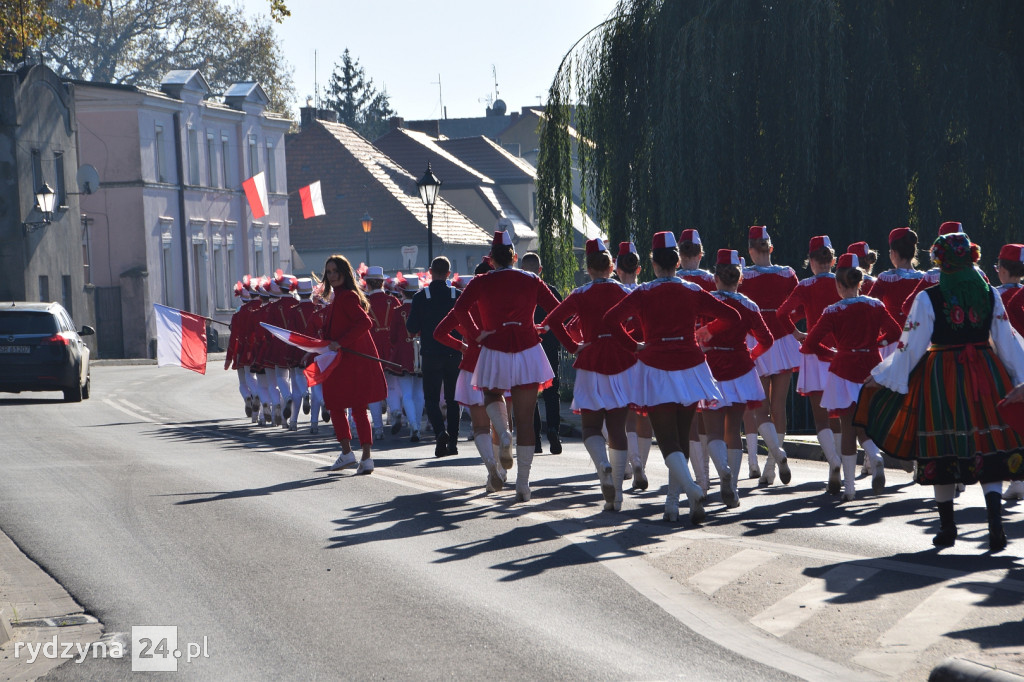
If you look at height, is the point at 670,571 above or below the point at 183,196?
below

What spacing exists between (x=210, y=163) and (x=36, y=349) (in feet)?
111

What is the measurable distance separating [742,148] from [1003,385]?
11.7 meters

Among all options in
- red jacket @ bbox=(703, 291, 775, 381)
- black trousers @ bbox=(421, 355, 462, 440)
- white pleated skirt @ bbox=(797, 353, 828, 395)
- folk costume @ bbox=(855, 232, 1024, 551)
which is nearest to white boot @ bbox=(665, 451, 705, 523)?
red jacket @ bbox=(703, 291, 775, 381)

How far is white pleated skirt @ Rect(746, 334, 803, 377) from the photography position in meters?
12.8

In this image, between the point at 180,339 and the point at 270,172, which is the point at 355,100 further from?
the point at 180,339

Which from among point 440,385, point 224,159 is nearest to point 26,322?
point 440,385

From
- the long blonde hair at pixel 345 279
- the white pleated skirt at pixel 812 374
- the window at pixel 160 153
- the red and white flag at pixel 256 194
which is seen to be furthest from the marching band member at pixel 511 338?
the red and white flag at pixel 256 194

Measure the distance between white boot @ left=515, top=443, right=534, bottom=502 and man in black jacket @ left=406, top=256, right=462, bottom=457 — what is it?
414 cm

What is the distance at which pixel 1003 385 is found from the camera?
8820 millimetres

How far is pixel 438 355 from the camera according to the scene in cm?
1619

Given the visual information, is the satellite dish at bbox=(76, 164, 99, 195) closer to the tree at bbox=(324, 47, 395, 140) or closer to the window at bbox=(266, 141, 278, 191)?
the window at bbox=(266, 141, 278, 191)

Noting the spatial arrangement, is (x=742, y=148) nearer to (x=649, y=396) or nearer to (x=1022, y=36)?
(x=1022, y=36)

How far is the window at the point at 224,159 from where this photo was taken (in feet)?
197

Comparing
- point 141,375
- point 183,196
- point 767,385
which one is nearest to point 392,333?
point 767,385
